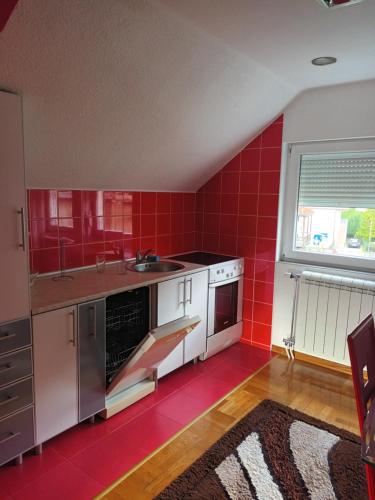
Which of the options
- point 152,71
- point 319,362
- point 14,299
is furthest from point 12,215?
point 319,362

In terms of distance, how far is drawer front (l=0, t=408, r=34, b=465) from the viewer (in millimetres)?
1943

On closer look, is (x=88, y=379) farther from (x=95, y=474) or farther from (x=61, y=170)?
(x=61, y=170)

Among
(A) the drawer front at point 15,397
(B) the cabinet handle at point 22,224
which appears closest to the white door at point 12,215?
(B) the cabinet handle at point 22,224

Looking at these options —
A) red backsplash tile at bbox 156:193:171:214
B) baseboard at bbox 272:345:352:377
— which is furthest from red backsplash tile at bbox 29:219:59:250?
baseboard at bbox 272:345:352:377

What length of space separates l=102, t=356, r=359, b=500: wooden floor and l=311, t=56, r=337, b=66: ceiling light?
234 centimetres

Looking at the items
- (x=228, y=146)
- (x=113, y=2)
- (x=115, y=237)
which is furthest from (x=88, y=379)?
(x=228, y=146)

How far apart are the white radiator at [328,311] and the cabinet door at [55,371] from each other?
200 cm

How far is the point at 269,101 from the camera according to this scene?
9.99ft

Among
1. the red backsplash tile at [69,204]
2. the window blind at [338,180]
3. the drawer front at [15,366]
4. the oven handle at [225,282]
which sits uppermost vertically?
the window blind at [338,180]

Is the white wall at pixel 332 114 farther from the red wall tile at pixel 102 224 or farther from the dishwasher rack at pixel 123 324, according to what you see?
the dishwasher rack at pixel 123 324

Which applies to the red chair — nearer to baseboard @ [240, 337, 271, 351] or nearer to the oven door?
the oven door

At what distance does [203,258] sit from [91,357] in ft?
5.14

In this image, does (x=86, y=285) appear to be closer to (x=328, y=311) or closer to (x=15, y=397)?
(x=15, y=397)

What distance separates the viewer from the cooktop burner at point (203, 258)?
3.37m
